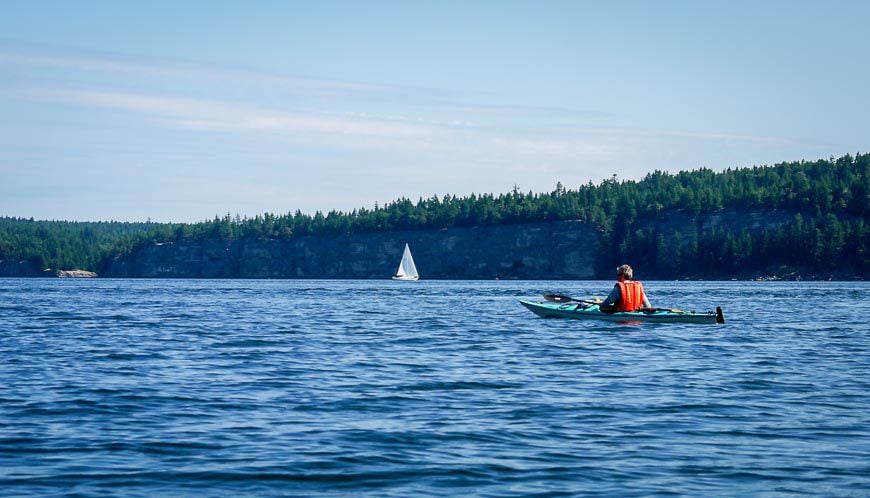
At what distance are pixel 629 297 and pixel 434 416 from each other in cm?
2348

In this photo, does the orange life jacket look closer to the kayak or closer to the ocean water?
the kayak

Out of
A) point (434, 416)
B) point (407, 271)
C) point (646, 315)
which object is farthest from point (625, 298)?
point (407, 271)

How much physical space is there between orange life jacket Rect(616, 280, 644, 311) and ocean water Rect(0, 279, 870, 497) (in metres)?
6.31

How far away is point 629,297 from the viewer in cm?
3812

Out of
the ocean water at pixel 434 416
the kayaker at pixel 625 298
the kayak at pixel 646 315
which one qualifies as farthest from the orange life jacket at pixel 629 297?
the ocean water at pixel 434 416

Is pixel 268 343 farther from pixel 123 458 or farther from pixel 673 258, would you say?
pixel 673 258

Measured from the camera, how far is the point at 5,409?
16.3 meters

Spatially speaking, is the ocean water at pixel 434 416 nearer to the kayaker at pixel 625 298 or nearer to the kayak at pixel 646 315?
the kayak at pixel 646 315

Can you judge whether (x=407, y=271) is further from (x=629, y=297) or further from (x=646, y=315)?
(x=646, y=315)

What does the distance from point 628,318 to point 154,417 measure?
2566 centimetres

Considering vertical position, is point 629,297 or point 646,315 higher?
point 629,297

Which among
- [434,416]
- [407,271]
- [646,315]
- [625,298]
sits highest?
[407,271]

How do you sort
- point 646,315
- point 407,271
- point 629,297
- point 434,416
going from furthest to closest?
1. point 407,271
2. point 629,297
3. point 646,315
4. point 434,416

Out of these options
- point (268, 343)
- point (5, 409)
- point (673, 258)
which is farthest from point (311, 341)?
point (673, 258)
